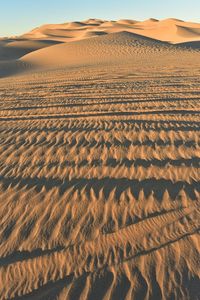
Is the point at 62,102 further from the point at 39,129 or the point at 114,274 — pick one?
the point at 114,274

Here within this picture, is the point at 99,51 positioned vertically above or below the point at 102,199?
below

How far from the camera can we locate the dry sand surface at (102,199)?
394cm

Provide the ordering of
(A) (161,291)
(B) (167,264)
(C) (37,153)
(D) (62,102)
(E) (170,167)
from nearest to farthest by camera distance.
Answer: (A) (161,291)
(B) (167,264)
(E) (170,167)
(C) (37,153)
(D) (62,102)

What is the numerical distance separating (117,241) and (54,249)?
2.49 feet

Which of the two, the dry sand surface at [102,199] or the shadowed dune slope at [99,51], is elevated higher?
the dry sand surface at [102,199]

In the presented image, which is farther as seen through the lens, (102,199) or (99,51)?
(99,51)

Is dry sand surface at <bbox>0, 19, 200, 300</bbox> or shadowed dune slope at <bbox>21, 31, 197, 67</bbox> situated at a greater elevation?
dry sand surface at <bbox>0, 19, 200, 300</bbox>

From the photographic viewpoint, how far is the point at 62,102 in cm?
1134

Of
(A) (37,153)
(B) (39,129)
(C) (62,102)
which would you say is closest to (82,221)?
(A) (37,153)

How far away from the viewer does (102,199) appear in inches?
210

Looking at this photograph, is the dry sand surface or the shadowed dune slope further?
the shadowed dune slope

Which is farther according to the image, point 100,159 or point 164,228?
point 100,159

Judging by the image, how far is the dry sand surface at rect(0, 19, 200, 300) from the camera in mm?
3943

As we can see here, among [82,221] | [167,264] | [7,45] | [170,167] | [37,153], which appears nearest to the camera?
[167,264]
